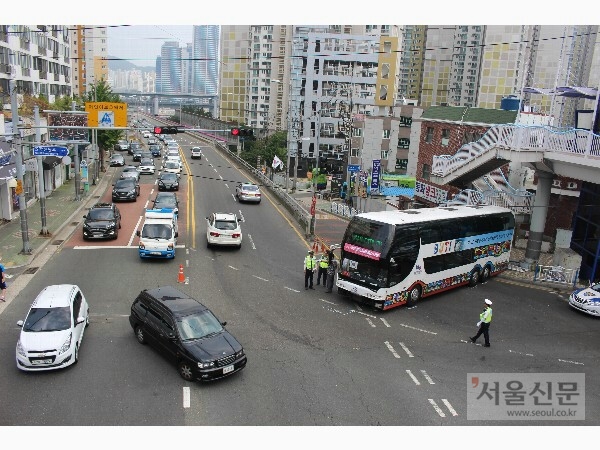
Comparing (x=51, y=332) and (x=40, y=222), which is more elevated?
(x=51, y=332)

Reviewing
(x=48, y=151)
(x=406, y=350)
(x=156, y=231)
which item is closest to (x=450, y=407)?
(x=406, y=350)

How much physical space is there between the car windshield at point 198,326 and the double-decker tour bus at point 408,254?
6792 millimetres

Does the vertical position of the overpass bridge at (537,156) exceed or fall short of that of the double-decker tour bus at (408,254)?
it exceeds it

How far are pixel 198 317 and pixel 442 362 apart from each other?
723 cm

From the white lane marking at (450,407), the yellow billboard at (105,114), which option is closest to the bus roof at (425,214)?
the white lane marking at (450,407)

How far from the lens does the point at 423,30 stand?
450 feet

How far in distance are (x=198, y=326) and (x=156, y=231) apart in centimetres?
1173

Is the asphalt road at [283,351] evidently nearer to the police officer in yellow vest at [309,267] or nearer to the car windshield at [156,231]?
the police officer in yellow vest at [309,267]

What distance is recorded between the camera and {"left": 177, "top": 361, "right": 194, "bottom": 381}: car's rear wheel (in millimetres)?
13523

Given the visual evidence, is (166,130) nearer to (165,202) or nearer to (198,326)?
(198,326)

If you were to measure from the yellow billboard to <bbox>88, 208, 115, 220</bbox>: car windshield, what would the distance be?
19.4ft

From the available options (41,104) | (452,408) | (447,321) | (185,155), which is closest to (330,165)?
(185,155)

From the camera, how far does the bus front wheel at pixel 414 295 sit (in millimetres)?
20500

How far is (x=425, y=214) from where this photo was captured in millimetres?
21719
